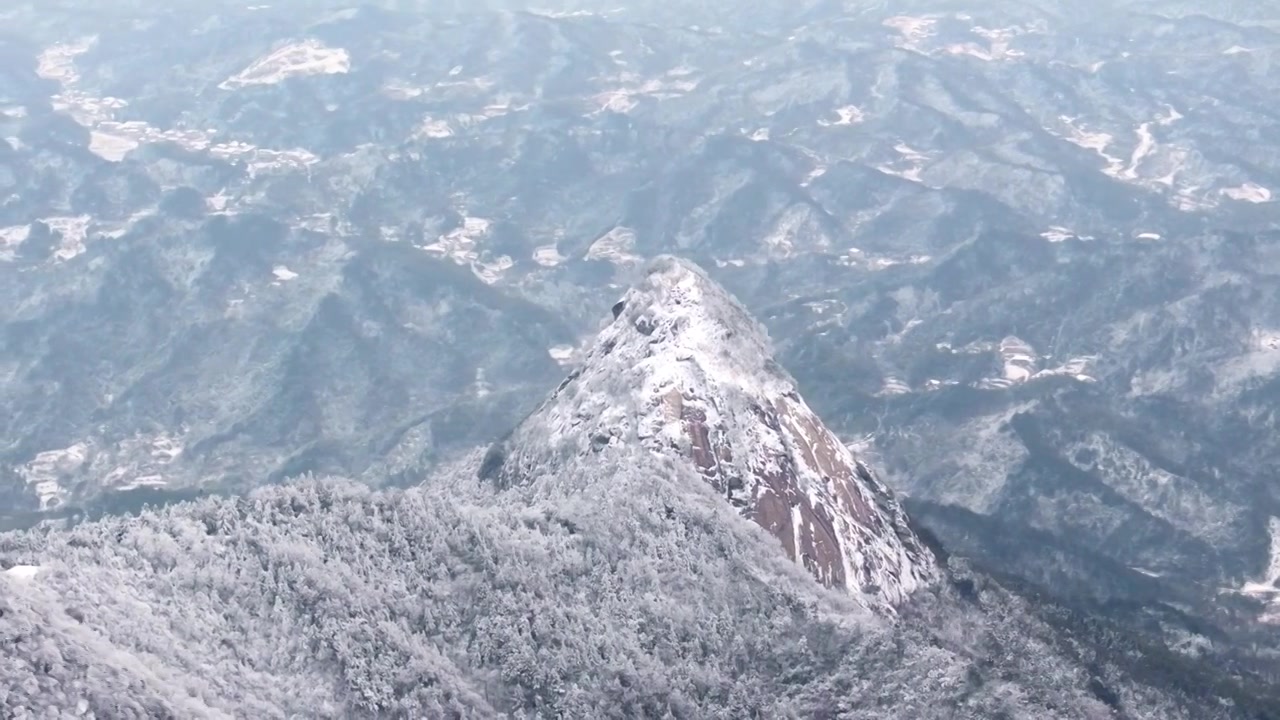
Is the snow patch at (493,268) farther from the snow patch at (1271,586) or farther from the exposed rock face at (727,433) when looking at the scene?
the exposed rock face at (727,433)

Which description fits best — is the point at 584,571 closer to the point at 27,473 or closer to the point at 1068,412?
the point at 1068,412

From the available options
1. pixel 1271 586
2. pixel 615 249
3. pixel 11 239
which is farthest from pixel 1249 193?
pixel 11 239

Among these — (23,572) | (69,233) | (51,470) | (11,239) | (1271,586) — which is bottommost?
(11,239)

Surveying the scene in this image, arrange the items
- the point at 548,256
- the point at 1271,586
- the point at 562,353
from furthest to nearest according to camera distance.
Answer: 1. the point at 548,256
2. the point at 562,353
3. the point at 1271,586

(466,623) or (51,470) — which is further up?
(466,623)

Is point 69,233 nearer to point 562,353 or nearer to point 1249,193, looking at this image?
point 562,353

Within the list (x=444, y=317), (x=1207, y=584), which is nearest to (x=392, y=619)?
(x=1207, y=584)

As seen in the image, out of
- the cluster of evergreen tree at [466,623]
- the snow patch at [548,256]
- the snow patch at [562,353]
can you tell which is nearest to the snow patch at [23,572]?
the cluster of evergreen tree at [466,623]
